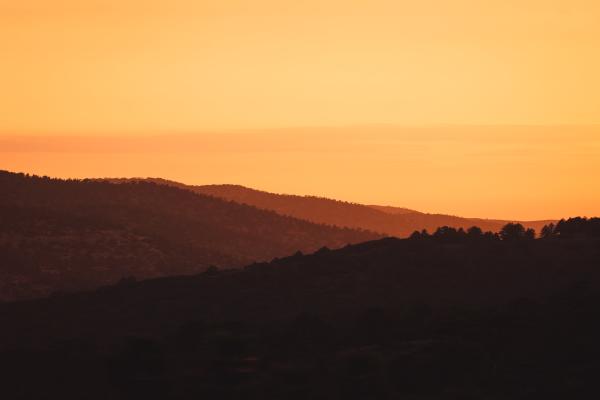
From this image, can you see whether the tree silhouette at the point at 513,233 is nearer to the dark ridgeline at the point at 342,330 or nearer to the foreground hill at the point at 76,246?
the dark ridgeline at the point at 342,330

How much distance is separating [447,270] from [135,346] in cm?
4827

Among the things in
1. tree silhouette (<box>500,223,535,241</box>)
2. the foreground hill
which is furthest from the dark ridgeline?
the foreground hill

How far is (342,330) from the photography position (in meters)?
69.1

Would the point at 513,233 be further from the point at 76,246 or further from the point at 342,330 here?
the point at 76,246

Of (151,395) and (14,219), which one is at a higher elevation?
(14,219)

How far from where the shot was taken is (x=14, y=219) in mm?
170000

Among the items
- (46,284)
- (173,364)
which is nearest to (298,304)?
(173,364)

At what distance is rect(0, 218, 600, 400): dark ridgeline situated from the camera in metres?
51.0

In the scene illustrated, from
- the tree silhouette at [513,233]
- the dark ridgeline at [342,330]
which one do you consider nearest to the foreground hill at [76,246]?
the tree silhouette at [513,233]

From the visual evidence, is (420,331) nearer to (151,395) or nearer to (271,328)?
(271,328)

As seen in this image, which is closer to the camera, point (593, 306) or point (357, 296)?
point (593, 306)

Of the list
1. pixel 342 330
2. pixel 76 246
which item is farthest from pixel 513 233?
pixel 76 246

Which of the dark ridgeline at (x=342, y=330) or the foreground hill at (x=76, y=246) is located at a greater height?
the foreground hill at (x=76, y=246)

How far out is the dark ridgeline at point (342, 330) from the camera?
51000 mm
